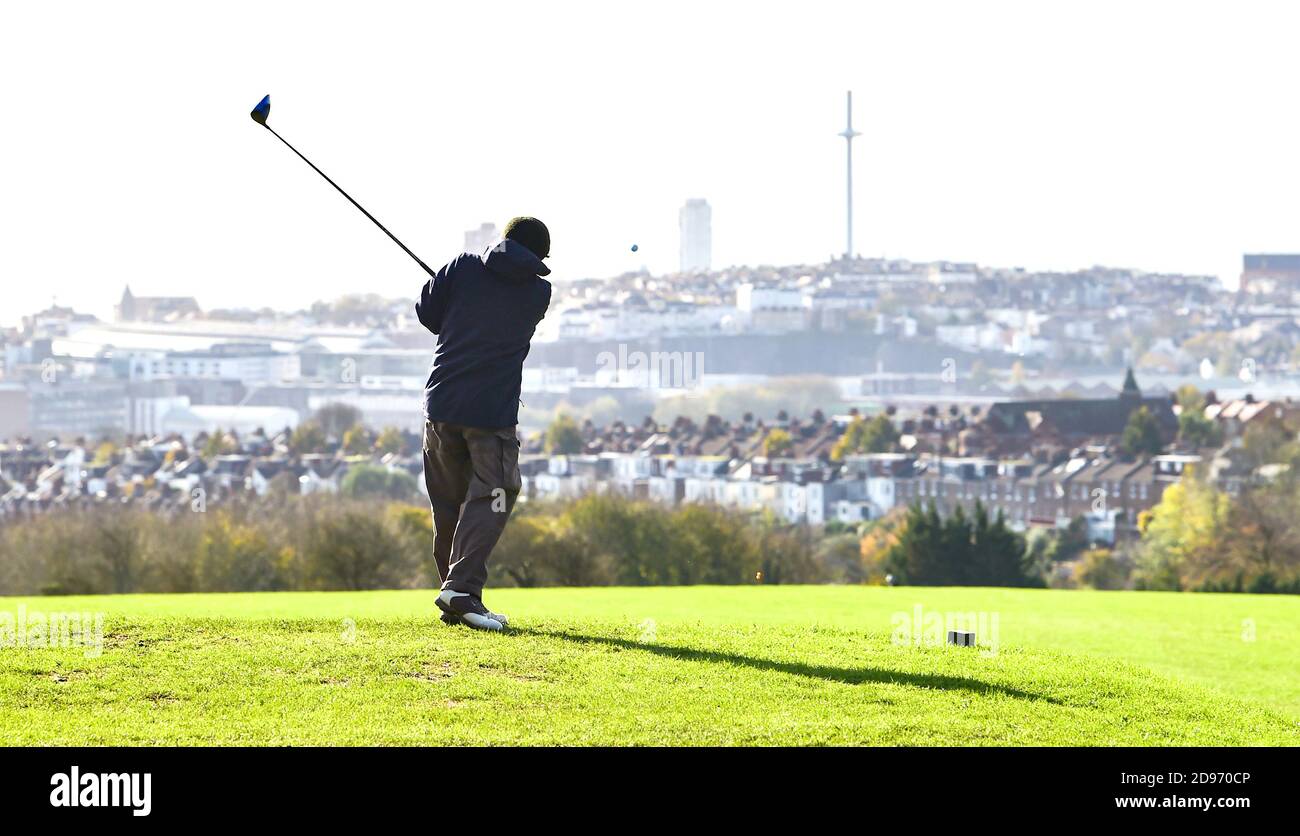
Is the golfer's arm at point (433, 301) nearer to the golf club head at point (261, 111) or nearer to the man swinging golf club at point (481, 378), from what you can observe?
the man swinging golf club at point (481, 378)

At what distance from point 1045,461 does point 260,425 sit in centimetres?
8142

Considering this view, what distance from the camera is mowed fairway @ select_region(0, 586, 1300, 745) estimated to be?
6.13 metres

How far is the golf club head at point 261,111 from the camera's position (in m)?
8.99

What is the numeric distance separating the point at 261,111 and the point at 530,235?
1.62m

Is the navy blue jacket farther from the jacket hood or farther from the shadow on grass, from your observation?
the shadow on grass

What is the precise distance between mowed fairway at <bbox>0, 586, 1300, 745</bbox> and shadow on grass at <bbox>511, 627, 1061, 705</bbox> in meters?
0.02

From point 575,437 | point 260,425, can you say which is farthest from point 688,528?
point 260,425

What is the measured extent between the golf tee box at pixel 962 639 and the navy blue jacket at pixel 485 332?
88.6 inches

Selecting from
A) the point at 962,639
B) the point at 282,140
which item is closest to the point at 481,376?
the point at 282,140

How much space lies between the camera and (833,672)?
734 centimetres

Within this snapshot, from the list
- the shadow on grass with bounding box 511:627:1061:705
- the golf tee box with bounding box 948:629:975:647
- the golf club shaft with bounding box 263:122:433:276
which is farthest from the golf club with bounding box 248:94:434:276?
the golf tee box with bounding box 948:629:975:647
